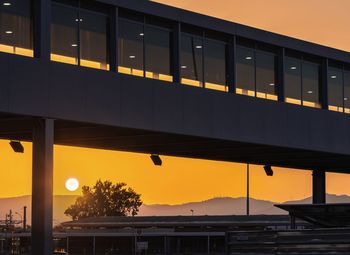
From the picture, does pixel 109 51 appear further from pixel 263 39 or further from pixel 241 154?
pixel 241 154

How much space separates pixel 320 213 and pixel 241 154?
17.2m

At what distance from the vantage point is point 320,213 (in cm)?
2372

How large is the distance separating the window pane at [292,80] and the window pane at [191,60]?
5.57 metres

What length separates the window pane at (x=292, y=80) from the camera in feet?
124

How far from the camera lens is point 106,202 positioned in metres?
190

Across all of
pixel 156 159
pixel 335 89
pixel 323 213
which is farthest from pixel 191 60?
pixel 323 213

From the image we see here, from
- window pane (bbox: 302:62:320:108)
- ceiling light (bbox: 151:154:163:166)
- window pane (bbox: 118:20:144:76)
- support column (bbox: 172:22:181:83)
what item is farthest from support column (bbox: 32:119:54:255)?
window pane (bbox: 302:62:320:108)

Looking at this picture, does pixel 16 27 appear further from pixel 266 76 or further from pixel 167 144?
pixel 266 76

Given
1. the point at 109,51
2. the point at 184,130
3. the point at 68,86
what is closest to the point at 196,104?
the point at 184,130

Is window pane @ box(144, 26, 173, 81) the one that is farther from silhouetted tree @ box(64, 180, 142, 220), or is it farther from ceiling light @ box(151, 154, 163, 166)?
silhouetted tree @ box(64, 180, 142, 220)

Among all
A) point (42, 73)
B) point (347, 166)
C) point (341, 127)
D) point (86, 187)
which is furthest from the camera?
point (86, 187)

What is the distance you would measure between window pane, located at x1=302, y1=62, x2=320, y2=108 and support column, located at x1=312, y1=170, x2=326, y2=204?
311 inches

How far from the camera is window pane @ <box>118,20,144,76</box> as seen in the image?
30547 mm

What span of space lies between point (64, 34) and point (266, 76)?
11.4 m
